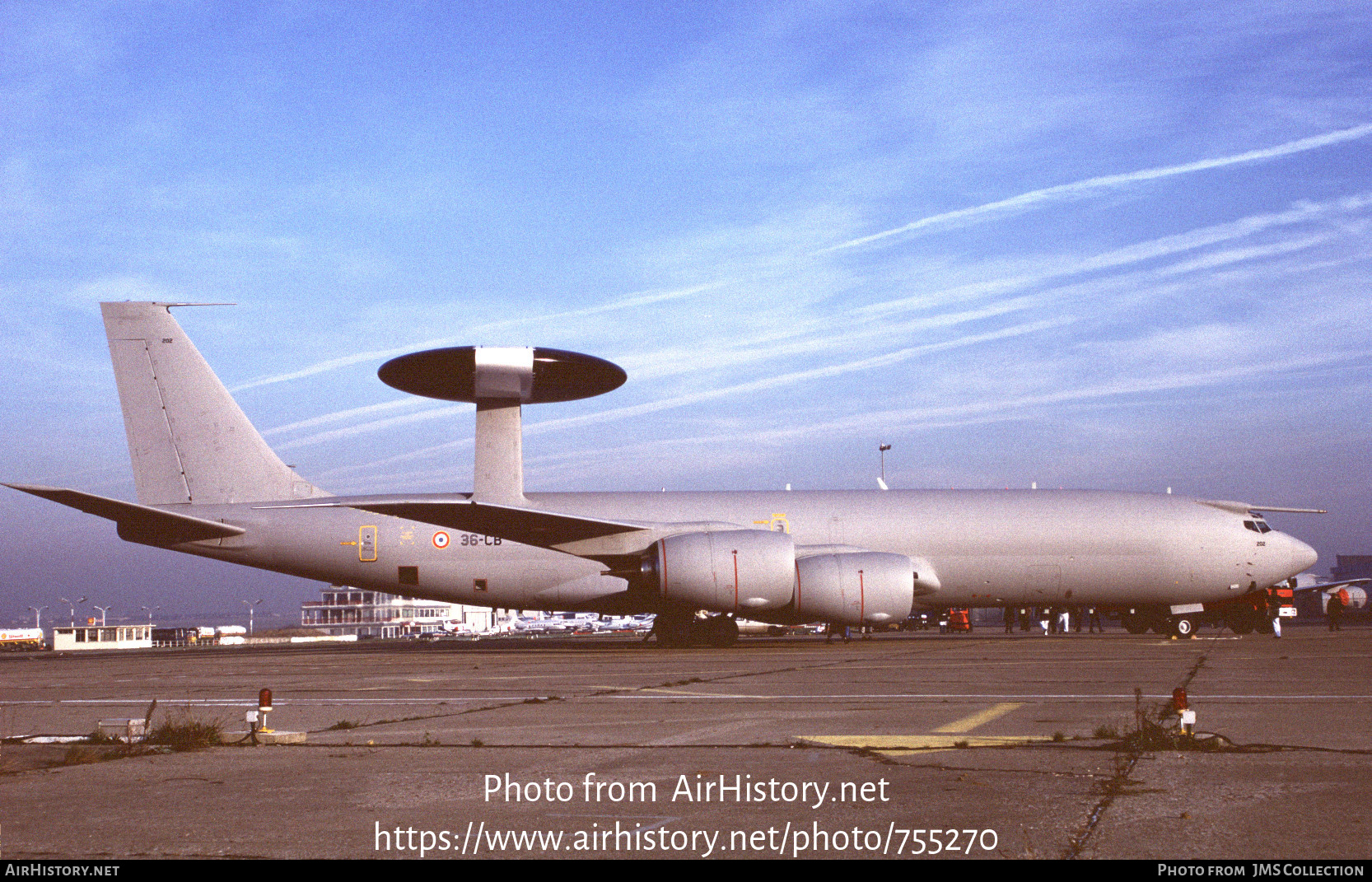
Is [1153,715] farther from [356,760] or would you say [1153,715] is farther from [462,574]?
[462,574]

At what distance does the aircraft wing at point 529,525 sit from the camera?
920 inches

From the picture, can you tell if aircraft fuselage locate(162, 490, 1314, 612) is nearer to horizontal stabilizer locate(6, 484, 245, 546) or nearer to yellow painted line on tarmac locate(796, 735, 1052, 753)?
horizontal stabilizer locate(6, 484, 245, 546)

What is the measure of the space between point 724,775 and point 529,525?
18.5 m

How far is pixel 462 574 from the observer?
26.2 meters

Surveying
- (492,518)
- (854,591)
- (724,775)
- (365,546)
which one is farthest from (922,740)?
(365,546)

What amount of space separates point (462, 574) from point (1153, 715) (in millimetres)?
19745

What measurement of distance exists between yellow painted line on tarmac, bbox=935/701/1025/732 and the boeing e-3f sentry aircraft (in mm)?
13445

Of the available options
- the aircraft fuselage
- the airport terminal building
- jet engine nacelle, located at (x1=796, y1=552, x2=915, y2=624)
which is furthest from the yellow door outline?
the airport terminal building

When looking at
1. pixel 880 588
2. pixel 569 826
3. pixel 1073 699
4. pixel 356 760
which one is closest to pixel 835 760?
pixel 569 826

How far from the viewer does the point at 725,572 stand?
77.2 ft

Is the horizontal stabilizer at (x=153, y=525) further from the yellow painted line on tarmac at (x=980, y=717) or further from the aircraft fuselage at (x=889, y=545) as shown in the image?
the yellow painted line on tarmac at (x=980, y=717)

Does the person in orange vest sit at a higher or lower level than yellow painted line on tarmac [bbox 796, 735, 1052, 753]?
lower

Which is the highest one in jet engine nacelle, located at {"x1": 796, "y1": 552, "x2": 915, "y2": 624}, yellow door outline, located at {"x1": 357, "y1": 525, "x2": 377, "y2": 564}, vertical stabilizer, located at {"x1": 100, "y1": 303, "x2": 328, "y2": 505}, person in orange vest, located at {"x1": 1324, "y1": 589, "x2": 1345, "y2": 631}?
vertical stabilizer, located at {"x1": 100, "y1": 303, "x2": 328, "y2": 505}

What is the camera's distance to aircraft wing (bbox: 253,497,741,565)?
23375 millimetres
